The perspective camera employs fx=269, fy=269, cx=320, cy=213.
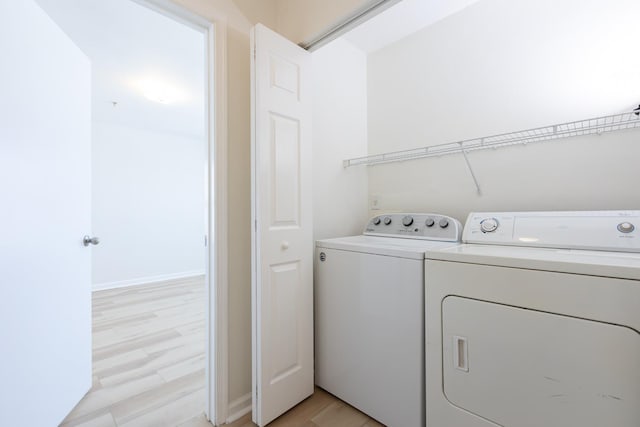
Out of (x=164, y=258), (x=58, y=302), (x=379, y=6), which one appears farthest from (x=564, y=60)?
(x=164, y=258)

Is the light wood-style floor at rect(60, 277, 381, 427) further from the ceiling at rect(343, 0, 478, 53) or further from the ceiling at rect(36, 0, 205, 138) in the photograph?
the ceiling at rect(343, 0, 478, 53)

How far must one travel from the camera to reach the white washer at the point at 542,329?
0.79 metres

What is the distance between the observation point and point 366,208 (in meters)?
2.29

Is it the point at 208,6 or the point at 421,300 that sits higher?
the point at 208,6

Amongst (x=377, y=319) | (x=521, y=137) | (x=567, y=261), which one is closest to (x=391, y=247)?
(x=377, y=319)

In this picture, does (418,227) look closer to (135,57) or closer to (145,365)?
(145,365)

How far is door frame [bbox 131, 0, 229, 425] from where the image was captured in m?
1.37

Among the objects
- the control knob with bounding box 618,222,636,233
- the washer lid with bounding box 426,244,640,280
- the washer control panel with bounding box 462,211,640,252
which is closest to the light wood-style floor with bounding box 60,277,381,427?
the washer lid with bounding box 426,244,640,280

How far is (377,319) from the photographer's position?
136cm

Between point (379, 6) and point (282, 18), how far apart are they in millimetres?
688

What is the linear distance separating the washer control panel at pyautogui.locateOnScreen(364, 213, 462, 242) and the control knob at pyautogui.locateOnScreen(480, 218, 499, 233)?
0.13m

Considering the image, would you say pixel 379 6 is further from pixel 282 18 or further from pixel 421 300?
pixel 421 300

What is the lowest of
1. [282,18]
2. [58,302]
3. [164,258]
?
[164,258]

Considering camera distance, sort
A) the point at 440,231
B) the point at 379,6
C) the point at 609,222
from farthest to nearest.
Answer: the point at 440,231, the point at 379,6, the point at 609,222
